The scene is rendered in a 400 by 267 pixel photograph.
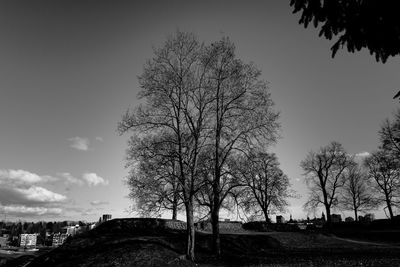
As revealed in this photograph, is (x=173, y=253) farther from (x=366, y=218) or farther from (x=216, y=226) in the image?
(x=366, y=218)

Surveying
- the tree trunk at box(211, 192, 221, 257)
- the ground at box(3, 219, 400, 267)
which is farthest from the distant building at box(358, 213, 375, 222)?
the tree trunk at box(211, 192, 221, 257)

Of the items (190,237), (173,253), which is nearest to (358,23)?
(190,237)

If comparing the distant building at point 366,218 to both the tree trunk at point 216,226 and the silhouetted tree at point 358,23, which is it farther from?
the silhouetted tree at point 358,23

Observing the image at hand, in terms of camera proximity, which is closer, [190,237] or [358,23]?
[358,23]

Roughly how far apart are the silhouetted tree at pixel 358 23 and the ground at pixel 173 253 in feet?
35.6

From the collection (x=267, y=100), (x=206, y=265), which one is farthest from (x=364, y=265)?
(x=267, y=100)

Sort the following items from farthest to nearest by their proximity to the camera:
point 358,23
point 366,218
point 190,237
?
1. point 366,218
2. point 190,237
3. point 358,23

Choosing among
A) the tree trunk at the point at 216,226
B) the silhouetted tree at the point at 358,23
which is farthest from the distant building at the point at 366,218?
the silhouetted tree at the point at 358,23

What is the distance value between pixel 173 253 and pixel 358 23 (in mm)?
15841

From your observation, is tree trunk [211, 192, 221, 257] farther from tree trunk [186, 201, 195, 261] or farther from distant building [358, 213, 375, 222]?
distant building [358, 213, 375, 222]

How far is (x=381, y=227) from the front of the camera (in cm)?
4341

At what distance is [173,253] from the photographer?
17.9 m

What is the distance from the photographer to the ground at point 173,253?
50.6 feet

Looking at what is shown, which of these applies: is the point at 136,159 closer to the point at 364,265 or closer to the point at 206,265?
the point at 206,265
